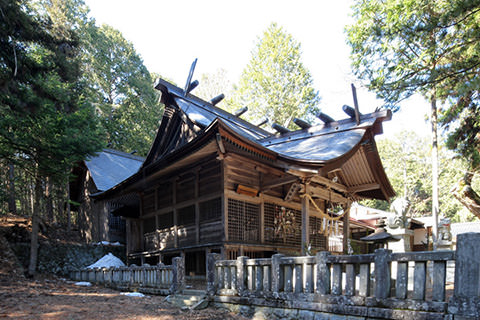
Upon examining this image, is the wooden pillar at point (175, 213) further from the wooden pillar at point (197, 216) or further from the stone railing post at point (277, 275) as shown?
the stone railing post at point (277, 275)

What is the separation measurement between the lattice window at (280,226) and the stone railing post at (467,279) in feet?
25.8

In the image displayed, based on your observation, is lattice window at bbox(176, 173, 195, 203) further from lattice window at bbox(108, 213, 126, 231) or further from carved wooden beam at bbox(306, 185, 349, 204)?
lattice window at bbox(108, 213, 126, 231)

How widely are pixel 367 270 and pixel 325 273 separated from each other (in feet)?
2.71

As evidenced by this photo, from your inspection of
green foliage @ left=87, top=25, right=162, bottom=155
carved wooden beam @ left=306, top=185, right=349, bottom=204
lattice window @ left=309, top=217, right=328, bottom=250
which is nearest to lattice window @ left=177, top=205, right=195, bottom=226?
carved wooden beam @ left=306, top=185, right=349, bottom=204

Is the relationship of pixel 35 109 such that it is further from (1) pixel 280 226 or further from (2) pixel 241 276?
(1) pixel 280 226

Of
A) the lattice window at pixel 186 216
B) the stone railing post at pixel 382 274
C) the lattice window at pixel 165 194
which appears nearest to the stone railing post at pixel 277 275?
the stone railing post at pixel 382 274

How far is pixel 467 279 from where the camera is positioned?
4344mm

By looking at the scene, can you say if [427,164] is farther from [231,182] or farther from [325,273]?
[325,273]

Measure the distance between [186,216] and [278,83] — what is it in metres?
20.1

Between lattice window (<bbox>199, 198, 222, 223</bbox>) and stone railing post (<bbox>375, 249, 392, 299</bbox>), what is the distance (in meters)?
6.52

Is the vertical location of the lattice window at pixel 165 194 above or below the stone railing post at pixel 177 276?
above

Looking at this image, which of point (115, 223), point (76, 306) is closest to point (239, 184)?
point (76, 306)

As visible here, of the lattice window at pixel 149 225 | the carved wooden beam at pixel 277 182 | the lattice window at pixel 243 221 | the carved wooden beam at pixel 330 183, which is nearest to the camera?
the carved wooden beam at pixel 277 182

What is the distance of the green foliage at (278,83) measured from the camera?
29250mm
